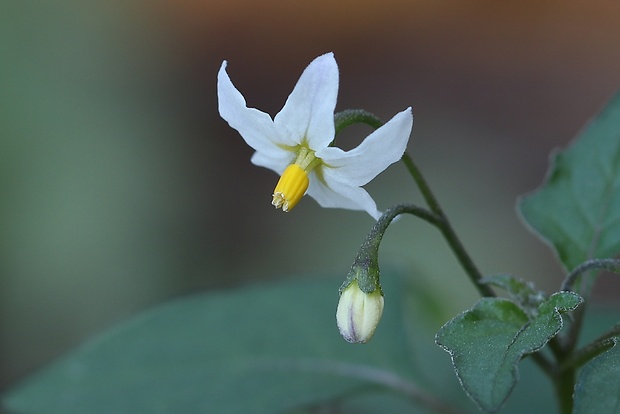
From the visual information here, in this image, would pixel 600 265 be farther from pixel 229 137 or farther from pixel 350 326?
pixel 229 137

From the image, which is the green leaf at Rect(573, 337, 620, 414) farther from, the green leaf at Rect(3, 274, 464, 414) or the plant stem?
the green leaf at Rect(3, 274, 464, 414)

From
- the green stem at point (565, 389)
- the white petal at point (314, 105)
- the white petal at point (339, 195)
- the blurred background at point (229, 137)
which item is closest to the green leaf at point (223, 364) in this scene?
the blurred background at point (229, 137)

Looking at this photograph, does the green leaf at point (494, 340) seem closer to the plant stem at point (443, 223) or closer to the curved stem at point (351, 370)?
the plant stem at point (443, 223)

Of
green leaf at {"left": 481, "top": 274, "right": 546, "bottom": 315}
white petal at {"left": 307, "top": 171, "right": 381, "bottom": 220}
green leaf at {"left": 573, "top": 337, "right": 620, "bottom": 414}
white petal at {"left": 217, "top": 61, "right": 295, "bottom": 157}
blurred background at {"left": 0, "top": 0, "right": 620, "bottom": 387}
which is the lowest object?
green leaf at {"left": 573, "top": 337, "right": 620, "bottom": 414}

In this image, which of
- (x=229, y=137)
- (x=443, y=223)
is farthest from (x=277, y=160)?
(x=229, y=137)

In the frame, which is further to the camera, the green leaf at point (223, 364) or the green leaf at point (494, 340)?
the green leaf at point (223, 364)

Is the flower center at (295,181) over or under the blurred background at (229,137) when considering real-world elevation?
under

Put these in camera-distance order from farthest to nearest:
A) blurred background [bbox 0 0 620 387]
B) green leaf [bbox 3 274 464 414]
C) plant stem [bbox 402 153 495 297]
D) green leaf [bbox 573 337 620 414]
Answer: blurred background [bbox 0 0 620 387]
green leaf [bbox 3 274 464 414]
plant stem [bbox 402 153 495 297]
green leaf [bbox 573 337 620 414]

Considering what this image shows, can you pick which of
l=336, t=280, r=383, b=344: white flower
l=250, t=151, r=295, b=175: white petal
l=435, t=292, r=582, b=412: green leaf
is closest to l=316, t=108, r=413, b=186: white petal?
l=250, t=151, r=295, b=175: white petal
